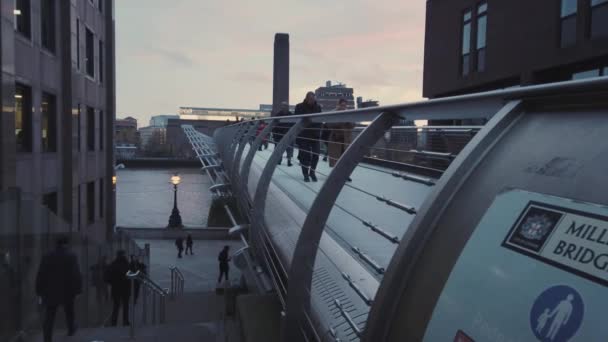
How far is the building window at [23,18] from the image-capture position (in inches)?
444

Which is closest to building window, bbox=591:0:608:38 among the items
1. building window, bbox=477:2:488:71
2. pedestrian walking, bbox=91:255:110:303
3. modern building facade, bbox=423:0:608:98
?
modern building facade, bbox=423:0:608:98

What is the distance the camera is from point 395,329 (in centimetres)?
138

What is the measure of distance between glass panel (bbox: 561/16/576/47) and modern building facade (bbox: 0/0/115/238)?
14.6 metres

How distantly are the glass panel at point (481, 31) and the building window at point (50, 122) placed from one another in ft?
51.0

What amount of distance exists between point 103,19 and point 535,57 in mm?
16778

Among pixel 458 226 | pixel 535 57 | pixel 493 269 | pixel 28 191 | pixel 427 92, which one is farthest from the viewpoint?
pixel 427 92

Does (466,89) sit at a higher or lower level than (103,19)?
lower

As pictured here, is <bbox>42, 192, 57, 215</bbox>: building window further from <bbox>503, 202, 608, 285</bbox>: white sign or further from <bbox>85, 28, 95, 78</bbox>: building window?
<bbox>503, 202, 608, 285</bbox>: white sign

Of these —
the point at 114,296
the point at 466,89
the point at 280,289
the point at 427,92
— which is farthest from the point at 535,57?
the point at 280,289

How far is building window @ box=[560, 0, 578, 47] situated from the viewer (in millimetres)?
14430

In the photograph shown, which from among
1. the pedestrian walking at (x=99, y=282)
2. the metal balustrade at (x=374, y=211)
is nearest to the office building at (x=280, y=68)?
the pedestrian walking at (x=99, y=282)

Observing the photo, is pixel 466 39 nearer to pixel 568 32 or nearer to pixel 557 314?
pixel 568 32

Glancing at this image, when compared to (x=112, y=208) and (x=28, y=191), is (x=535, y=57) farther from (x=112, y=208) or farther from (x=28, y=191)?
(x=112, y=208)

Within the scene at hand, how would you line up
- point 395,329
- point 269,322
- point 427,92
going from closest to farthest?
point 395,329 < point 269,322 < point 427,92
